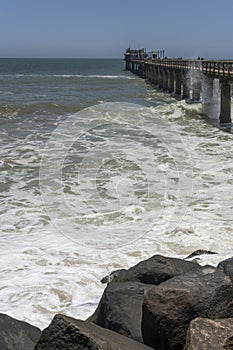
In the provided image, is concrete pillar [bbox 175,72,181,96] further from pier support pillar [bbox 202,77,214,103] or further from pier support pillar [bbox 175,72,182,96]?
pier support pillar [bbox 202,77,214,103]

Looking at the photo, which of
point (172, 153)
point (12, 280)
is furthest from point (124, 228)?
point (172, 153)

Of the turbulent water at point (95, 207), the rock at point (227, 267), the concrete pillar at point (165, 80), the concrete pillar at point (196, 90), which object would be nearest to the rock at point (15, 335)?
the turbulent water at point (95, 207)

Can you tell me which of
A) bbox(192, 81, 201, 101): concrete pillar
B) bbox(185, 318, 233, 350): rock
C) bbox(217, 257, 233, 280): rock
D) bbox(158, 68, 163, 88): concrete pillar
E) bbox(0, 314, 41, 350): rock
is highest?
bbox(158, 68, 163, 88): concrete pillar

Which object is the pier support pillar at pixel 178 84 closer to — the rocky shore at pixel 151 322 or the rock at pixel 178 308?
the rocky shore at pixel 151 322

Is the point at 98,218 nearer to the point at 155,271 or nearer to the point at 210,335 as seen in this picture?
the point at 155,271

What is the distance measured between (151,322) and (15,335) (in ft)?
3.69

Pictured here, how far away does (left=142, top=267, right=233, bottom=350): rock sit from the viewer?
367cm

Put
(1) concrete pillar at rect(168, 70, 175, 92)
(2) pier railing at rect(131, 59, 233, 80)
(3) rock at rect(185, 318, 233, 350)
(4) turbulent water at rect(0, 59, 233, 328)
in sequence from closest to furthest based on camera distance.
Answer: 1. (3) rock at rect(185, 318, 233, 350)
2. (4) turbulent water at rect(0, 59, 233, 328)
3. (2) pier railing at rect(131, 59, 233, 80)
4. (1) concrete pillar at rect(168, 70, 175, 92)

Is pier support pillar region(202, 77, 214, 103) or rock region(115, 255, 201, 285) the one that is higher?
pier support pillar region(202, 77, 214, 103)

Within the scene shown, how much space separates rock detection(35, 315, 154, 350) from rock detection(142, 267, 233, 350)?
351 mm

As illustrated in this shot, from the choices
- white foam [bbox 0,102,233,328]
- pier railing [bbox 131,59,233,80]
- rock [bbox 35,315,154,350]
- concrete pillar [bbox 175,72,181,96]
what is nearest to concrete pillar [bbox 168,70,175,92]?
concrete pillar [bbox 175,72,181,96]

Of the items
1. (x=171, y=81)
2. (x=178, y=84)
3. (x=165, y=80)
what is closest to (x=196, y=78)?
(x=178, y=84)

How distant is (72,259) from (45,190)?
4005mm

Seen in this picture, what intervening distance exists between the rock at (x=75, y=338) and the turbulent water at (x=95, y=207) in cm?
194
